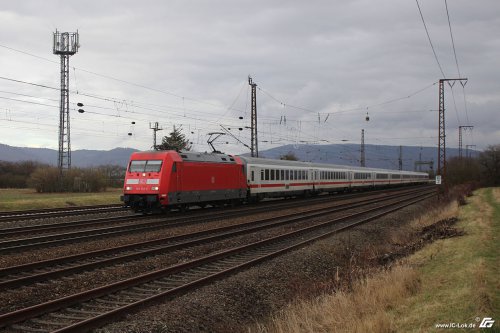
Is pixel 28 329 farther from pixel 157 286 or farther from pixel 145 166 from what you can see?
pixel 145 166

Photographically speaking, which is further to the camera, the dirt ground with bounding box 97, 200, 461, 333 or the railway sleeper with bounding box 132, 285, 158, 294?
the railway sleeper with bounding box 132, 285, 158, 294

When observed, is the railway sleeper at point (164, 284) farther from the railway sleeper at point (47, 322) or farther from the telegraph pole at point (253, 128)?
the telegraph pole at point (253, 128)

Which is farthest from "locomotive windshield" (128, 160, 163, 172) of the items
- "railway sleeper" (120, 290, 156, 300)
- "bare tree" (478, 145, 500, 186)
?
"bare tree" (478, 145, 500, 186)

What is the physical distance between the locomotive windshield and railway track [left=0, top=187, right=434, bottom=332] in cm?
905

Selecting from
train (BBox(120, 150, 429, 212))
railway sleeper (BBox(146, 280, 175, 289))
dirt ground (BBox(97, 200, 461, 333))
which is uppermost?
train (BBox(120, 150, 429, 212))

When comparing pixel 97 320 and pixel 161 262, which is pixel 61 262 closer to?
pixel 161 262

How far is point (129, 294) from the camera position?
28.7 feet

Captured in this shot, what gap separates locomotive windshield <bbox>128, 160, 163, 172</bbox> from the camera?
22.0 meters

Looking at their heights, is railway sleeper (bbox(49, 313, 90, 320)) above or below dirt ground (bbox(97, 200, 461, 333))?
above

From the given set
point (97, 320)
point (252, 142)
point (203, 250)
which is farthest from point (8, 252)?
point (252, 142)

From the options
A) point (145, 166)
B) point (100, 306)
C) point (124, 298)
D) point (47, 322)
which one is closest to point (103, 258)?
point (124, 298)

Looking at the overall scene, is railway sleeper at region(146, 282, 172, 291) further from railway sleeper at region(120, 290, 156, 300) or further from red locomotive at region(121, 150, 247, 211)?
red locomotive at region(121, 150, 247, 211)

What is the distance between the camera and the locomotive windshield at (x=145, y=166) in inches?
866

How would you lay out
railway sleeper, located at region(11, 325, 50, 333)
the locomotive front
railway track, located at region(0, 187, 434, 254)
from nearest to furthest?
railway sleeper, located at region(11, 325, 50, 333), railway track, located at region(0, 187, 434, 254), the locomotive front
